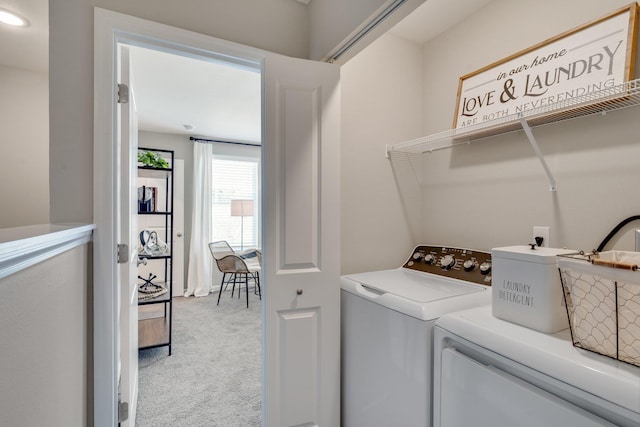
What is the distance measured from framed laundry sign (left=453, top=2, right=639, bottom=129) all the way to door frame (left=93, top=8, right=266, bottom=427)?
162cm

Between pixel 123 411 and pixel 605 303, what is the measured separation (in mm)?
1901

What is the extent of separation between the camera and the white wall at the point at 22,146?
1.89m

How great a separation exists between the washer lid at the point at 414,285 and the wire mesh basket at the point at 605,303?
0.49 metres

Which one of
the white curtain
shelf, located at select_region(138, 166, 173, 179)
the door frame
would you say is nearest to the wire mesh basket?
the door frame

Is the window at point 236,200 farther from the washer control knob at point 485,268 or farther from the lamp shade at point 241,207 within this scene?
the washer control knob at point 485,268

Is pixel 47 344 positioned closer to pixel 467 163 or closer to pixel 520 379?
pixel 520 379

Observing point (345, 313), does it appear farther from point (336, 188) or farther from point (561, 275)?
point (561, 275)

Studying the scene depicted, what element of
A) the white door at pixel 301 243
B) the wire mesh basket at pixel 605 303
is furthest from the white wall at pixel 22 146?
the wire mesh basket at pixel 605 303

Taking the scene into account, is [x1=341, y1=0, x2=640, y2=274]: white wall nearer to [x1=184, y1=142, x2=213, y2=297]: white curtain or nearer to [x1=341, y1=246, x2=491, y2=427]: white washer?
[x1=341, y1=246, x2=491, y2=427]: white washer

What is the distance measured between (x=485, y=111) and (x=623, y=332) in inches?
48.1

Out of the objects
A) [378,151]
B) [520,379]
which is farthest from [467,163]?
[520,379]

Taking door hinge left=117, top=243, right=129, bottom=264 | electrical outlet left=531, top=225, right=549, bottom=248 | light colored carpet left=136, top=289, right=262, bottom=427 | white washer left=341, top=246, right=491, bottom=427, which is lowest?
light colored carpet left=136, top=289, right=262, bottom=427

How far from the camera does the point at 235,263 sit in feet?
13.9

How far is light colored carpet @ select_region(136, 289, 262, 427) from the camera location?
1848 mm
